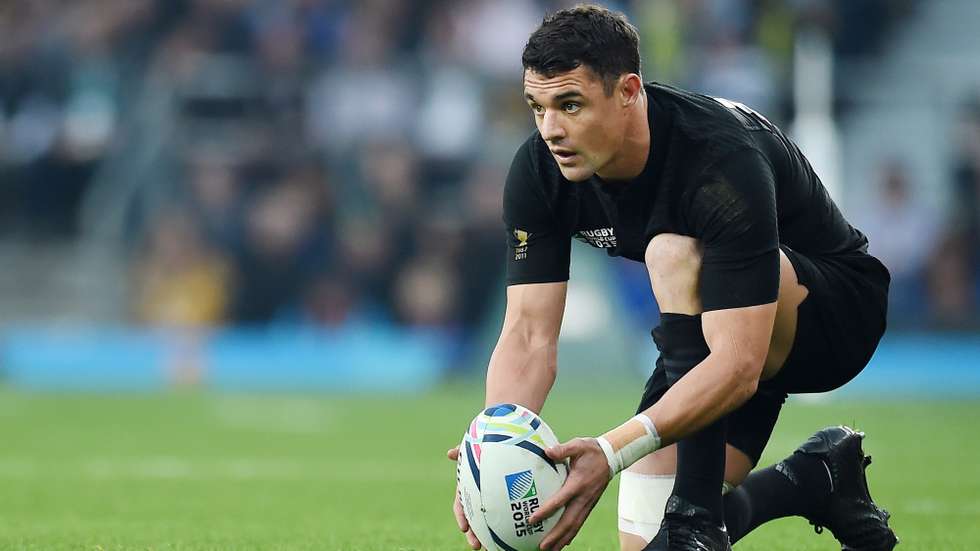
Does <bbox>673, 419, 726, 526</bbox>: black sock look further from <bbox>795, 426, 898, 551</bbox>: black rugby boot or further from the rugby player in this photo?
<bbox>795, 426, 898, 551</bbox>: black rugby boot

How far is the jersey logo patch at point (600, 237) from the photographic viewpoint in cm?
493

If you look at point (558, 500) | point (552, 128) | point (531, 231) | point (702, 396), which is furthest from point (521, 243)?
point (558, 500)

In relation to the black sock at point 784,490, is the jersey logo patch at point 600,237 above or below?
above

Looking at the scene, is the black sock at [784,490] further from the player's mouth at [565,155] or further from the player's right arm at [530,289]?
the player's mouth at [565,155]

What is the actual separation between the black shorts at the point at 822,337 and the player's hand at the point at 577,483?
2.46 feet

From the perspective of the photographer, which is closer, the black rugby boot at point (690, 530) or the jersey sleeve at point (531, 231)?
the black rugby boot at point (690, 530)

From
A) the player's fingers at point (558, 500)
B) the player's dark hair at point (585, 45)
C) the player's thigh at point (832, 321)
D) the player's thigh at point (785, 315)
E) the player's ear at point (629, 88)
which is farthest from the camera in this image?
the player's thigh at point (832, 321)

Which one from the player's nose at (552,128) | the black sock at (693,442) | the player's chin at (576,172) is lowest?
the black sock at (693,442)

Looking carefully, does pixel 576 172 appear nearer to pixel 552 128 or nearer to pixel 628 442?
pixel 552 128

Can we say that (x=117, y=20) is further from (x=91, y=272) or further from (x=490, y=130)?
(x=490, y=130)

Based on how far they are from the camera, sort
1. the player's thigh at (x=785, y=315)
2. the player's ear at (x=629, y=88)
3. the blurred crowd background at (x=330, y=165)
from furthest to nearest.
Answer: the blurred crowd background at (x=330, y=165), the player's thigh at (x=785, y=315), the player's ear at (x=629, y=88)

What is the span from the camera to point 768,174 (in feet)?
14.9

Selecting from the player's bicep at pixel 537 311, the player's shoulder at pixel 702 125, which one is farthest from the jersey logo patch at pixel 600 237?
the player's shoulder at pixel 702 125

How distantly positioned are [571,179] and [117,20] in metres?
13.3
